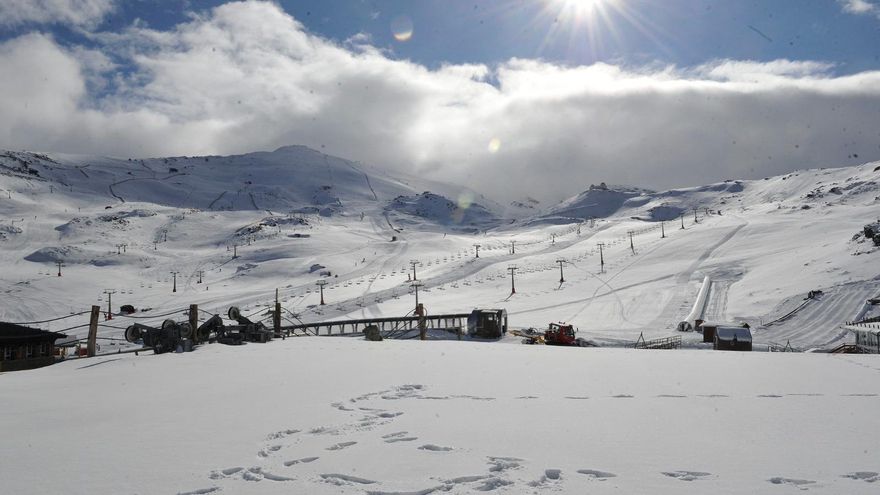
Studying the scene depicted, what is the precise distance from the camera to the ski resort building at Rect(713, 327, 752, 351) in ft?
123

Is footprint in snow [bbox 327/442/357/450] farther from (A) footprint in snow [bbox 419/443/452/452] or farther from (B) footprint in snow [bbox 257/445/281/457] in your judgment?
(A) footprint in snow [bbox 419/443/452/452]

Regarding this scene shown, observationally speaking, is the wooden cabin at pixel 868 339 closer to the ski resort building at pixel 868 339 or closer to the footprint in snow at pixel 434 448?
the ski resort building at pixel 868 339

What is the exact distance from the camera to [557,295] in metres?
73.9

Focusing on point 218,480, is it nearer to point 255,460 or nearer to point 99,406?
point 255,460

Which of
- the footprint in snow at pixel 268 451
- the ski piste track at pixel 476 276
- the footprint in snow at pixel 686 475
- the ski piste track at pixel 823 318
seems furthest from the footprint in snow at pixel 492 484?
the ski piste track at pixel 823 318

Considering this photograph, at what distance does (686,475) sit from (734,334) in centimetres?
3714

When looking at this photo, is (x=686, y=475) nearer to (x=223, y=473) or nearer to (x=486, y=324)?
(x=223, y=473)

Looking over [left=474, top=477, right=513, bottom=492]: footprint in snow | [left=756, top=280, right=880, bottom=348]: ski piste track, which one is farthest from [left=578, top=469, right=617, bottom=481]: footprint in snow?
[left=756, top=280, right=880, bottom=348]: ski piste track

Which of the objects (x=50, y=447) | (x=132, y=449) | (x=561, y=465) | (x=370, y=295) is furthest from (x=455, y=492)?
(x=370, y=295)

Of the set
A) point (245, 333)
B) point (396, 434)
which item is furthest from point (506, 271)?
point (396, 434)

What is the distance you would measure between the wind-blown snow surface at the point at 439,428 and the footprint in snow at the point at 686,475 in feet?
0.11

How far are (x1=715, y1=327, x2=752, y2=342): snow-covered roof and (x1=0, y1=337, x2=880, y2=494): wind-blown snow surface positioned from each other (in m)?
26.3

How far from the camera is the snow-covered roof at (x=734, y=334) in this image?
38.0 metres

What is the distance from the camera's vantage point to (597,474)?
5715mm
